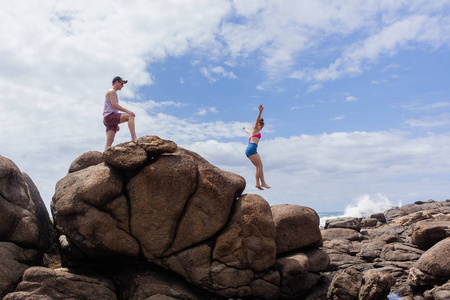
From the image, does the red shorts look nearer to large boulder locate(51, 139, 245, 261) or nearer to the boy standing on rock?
the boy standing on rock

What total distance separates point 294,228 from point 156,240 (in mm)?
6366

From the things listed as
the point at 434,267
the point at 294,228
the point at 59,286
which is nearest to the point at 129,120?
the point at 59,286

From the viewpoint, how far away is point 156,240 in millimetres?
14828

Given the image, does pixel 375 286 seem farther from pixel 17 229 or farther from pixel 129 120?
pixel 17 229

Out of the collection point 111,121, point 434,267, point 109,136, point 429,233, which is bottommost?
point 434,267

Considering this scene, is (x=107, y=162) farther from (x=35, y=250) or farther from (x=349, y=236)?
(x=349, y=236)

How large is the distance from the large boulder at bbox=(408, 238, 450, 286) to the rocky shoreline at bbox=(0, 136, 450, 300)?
25.6 inches

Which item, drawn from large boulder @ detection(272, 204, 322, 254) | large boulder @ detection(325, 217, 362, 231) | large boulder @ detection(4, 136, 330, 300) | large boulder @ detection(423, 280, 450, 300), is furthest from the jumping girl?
large boulder @ detection(325, 217, 362, 231)

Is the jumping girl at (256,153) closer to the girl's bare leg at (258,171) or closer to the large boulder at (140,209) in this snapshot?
the girl's bare leg at (258,171)

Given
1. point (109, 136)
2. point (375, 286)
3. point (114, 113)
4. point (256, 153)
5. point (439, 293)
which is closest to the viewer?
point (375, 286)

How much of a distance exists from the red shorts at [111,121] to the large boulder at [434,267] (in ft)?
52.3

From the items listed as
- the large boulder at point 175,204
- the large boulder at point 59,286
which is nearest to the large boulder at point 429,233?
the large boulder at point 175,204

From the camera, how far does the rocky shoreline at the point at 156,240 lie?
14578mm

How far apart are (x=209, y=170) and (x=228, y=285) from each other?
4557 millimetres
